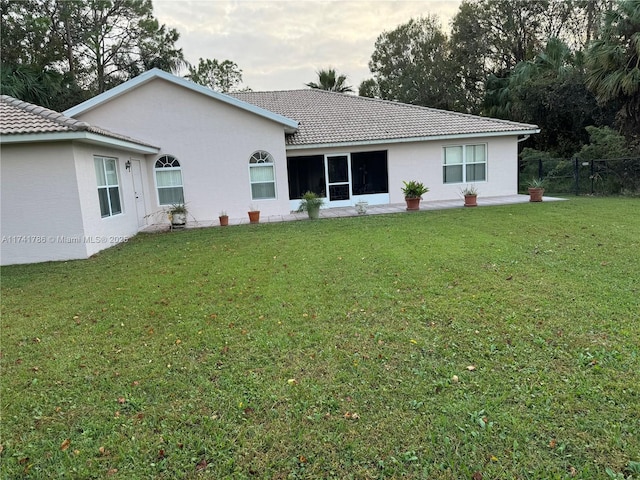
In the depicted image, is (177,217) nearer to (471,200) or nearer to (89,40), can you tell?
(471,200)

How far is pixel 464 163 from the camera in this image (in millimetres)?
16531

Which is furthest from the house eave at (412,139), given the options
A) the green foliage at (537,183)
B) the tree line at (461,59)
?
the tree line at (461,59)

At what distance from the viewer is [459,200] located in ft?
53.7

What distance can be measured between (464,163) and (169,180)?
445 inches

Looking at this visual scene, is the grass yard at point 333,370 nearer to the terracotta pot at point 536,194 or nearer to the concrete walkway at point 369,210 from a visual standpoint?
the concrete walkway at point 369,210

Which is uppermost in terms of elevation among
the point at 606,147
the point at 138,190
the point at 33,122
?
the point at 33,122

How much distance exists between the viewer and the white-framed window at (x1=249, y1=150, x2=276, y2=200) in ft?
47.7

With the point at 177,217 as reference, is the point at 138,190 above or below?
above

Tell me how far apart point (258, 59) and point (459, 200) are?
45.9 feet

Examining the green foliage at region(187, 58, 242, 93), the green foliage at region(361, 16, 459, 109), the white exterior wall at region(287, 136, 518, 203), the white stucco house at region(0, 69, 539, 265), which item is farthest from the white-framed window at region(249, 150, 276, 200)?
the green foliage at region(187, 58, 242, 93)

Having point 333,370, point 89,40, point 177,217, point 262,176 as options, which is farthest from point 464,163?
point 89,40

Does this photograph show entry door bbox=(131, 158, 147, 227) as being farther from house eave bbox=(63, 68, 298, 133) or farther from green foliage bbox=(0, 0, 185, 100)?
green foliage bbox=(0, 0, 185, 100)

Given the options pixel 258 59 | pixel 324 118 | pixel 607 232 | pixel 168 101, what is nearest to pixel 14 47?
pixel 258 59

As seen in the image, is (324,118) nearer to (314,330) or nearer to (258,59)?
(258,59)
